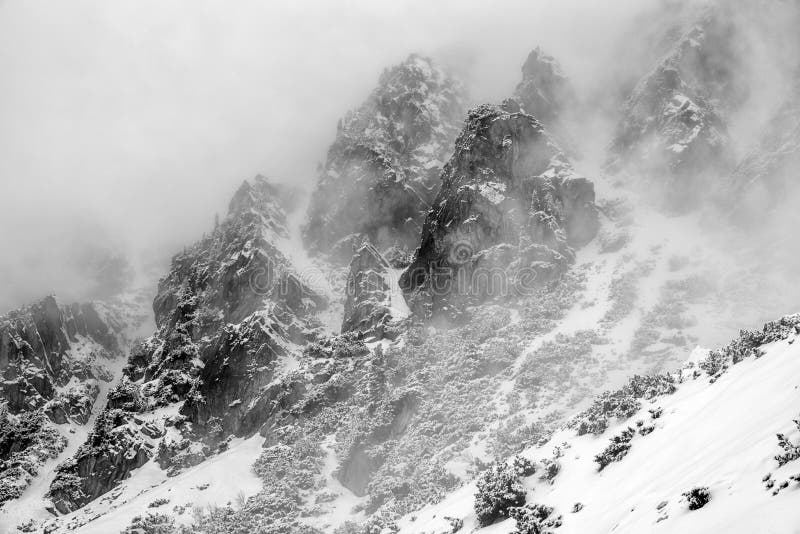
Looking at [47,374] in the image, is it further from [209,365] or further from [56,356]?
[209,365]

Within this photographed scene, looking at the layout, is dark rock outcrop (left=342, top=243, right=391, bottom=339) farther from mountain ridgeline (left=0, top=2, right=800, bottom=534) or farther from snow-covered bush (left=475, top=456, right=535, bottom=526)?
snow-covered bush (left=475, top=456, right=535, bottom=526)

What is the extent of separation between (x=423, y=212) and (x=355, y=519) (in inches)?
2743

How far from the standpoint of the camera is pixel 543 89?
119625mm

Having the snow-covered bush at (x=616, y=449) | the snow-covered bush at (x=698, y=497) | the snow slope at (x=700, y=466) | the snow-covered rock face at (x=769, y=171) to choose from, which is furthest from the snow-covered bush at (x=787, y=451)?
the snow-covered rock face at (x=769, y=171)

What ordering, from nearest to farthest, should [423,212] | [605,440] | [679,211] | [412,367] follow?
[605,440] → [412,367] → [679,211] → [423,212]

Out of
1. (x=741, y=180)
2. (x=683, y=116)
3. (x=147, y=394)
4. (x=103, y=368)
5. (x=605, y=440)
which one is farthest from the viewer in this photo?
(x=103, y=368)

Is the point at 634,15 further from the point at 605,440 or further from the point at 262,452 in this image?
the point at 605,440

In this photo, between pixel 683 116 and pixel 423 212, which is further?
pixel 423 212

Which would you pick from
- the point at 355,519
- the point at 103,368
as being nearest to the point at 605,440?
the point at 355,519

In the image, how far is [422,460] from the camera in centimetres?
5906

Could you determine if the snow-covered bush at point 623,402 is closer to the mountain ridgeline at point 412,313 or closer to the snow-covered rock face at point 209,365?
the mountain ridgeline at point 412,313

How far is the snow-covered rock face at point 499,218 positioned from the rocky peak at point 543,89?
61.7 feet

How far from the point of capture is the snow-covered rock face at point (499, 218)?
3275 inches

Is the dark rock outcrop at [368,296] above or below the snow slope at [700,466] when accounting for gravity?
above
